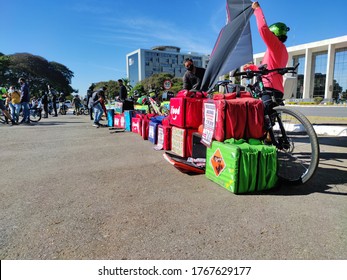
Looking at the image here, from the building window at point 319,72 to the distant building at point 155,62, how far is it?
72965mm

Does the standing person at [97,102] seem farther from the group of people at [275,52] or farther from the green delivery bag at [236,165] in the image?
the green delivery bag at [236,165]

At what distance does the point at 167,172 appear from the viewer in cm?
372

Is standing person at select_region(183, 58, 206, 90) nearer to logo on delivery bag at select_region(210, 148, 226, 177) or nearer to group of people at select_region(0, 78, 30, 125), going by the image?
logo on delivery bag at select_region(210, 148, 226, 177)

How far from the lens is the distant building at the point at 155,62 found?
123 meters

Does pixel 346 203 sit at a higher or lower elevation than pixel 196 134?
lower

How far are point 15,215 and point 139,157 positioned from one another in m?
2.54

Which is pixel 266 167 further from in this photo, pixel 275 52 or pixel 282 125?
pixel 275 52

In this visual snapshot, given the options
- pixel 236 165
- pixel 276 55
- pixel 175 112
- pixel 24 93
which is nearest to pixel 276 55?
pixel 276 55

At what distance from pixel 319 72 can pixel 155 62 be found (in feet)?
289

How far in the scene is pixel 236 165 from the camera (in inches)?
106

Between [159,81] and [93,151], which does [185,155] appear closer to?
[93,151]

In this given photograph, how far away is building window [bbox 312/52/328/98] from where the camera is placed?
168 ft

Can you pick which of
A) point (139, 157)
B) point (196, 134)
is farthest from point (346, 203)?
point (139, 157)
